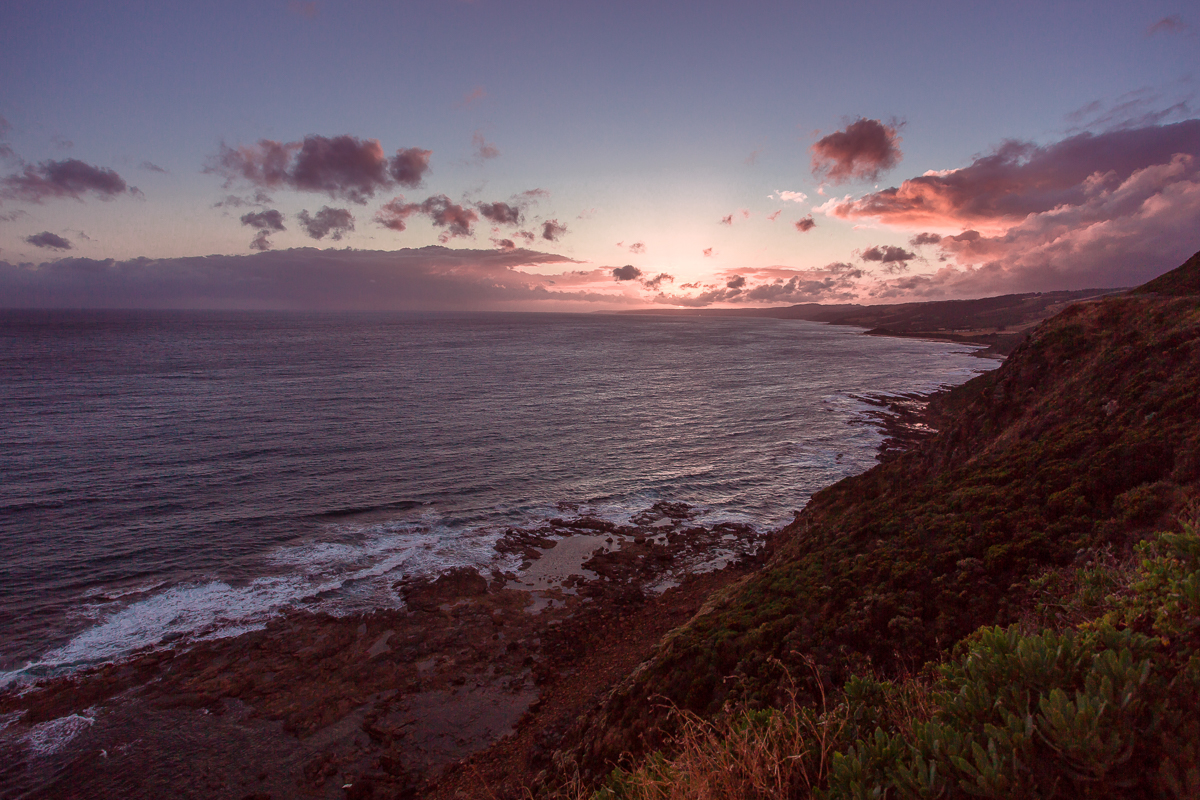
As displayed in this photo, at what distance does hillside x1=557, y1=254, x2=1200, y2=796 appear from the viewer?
9.71m

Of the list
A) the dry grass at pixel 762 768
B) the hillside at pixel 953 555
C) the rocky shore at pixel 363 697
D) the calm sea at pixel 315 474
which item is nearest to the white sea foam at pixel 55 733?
the rocky shore at pixel 363 697

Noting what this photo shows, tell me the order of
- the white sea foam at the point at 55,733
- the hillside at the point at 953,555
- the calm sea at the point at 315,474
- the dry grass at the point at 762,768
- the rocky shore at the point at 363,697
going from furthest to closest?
the calm sea at the point at 315,474 → the white sea foam at the point at 55,733 → the rocky shore at the point at 363,697 → the hillside at the point at 953,555 → the dry grass at the point at 762,768

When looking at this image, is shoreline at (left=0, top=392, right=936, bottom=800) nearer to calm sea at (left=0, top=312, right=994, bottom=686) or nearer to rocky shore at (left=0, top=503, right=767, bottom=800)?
rocky shore at (left=0, top=503, right=767, bottom=800)

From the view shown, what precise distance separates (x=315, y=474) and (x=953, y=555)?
36.1 metres

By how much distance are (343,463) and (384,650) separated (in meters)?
22.2

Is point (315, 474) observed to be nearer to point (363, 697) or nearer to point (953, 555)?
point (363, 697)

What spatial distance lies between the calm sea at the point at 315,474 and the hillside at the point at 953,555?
559 inches

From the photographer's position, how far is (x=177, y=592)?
70.9 feet

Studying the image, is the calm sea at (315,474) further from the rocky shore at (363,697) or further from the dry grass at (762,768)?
the dry grass at (762,768)

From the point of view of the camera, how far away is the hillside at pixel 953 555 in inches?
382

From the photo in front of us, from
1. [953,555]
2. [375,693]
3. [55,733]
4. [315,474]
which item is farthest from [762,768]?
[315,474]

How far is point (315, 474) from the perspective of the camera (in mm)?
34812

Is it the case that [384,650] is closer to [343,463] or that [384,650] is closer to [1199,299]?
[343,463]

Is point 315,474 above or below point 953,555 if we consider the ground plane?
below
